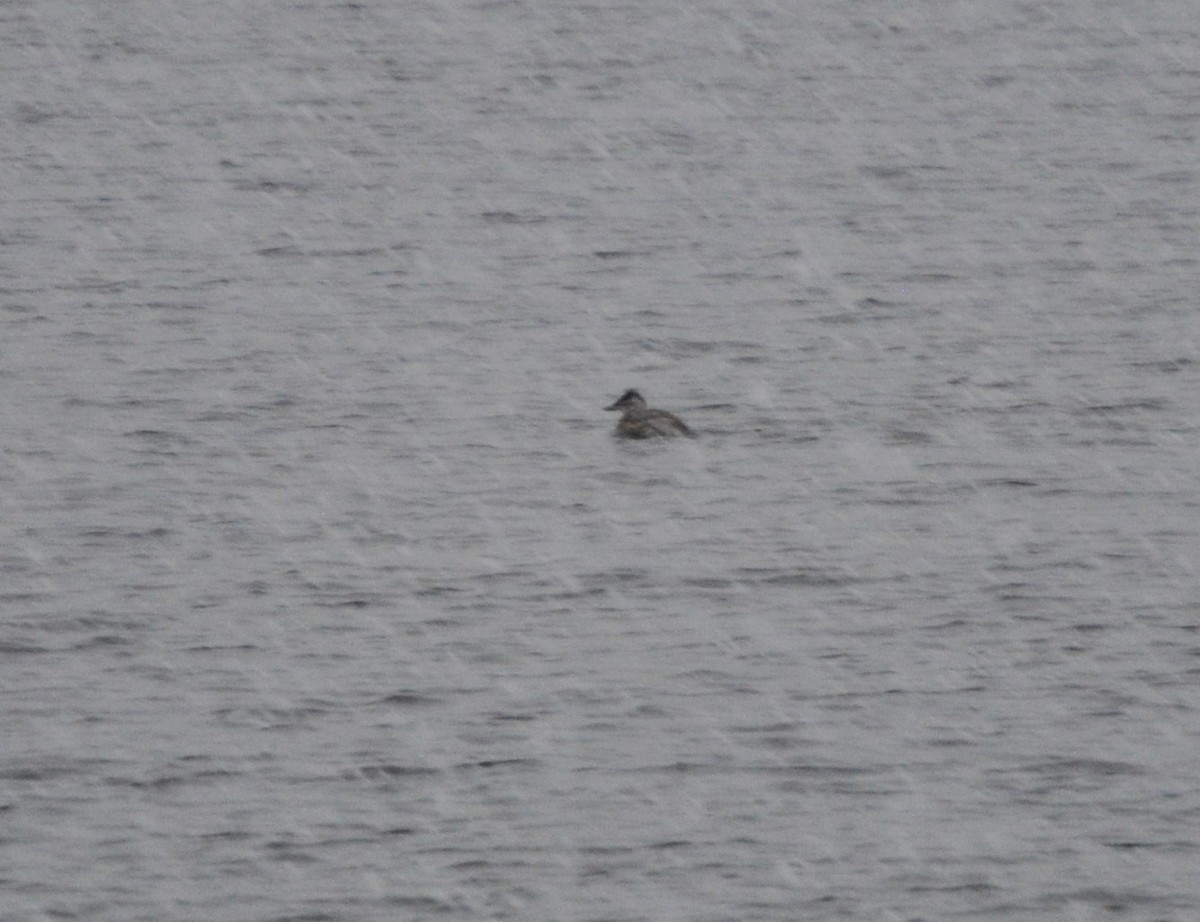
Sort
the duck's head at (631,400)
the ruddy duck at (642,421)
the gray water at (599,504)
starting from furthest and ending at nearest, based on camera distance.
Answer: the duck's head at (631,400) → the ruddy duck at (642,421) → the gray water at (599,504)

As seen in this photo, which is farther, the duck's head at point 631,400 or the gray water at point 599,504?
the duck's head at point 631,400

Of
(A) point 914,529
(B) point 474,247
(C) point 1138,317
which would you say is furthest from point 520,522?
(B) point 474,247

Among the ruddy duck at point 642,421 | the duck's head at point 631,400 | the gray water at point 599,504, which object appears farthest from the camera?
the duck's head at point 631,400

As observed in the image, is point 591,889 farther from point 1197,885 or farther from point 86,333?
point 86,333

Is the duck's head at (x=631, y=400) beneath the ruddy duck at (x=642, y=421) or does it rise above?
above

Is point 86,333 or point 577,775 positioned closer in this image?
point 577,775

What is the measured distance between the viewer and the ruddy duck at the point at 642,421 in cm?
1956

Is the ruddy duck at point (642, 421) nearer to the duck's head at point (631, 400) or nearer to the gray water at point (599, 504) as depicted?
the duck's head at point (631, 400)

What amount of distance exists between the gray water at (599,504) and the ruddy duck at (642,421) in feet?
0.63

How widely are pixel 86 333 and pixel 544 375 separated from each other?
413cm

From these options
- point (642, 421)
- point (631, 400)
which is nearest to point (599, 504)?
point (642, 421)

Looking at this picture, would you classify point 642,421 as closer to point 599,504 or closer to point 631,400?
point 631,400

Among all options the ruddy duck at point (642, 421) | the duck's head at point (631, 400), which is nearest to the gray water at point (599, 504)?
the ruddy duck at point (642, 421)

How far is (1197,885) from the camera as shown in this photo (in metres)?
11.7
